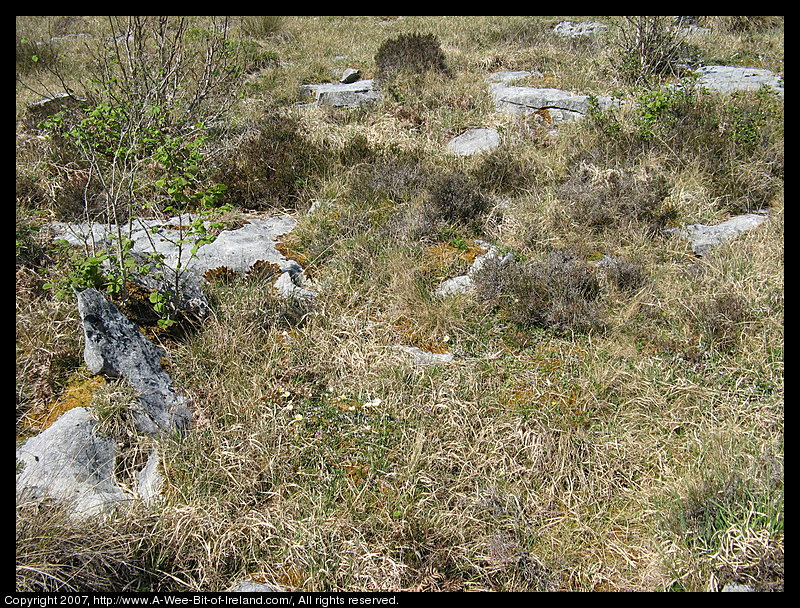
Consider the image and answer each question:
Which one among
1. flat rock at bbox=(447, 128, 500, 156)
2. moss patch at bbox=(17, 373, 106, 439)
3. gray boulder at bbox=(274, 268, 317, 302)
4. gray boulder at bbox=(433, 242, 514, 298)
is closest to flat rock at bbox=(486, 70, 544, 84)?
flat rock at bbox=(447, 128, 500, 156)

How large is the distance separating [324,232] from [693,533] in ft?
13.5

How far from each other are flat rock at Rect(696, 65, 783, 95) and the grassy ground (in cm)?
150

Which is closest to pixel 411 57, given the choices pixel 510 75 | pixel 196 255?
pixel 510 75

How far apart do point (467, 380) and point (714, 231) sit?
136 inches

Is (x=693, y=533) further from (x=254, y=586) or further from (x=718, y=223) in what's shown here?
(x=718, y=223)

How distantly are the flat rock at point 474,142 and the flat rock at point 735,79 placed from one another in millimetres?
3517

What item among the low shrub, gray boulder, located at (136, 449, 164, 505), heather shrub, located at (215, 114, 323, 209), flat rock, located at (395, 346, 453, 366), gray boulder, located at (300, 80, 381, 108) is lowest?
gray boulder, located at (136, 449, 164, 505)

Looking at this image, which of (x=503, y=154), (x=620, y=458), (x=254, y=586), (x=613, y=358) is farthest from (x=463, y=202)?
(x=254, y=586)

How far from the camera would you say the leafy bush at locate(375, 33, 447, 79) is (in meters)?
9.35

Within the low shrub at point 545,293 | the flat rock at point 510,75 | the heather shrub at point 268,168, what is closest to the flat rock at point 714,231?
the low shrub at point 545,293

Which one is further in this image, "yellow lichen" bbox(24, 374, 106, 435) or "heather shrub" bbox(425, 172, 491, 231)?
"heather shrub" bbox(425, 172, 491, 231)

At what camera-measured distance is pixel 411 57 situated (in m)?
9.48

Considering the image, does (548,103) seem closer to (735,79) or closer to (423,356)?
(735,79)

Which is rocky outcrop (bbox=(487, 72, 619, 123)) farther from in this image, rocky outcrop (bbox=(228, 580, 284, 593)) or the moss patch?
A: rocky outcrop (bbox=(228, 580, 284, 593))
